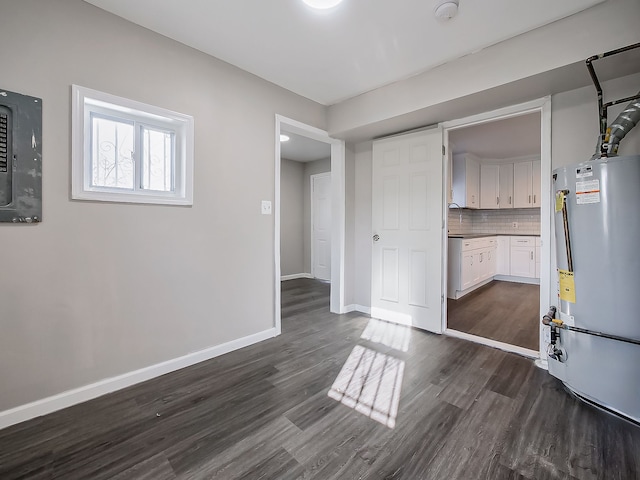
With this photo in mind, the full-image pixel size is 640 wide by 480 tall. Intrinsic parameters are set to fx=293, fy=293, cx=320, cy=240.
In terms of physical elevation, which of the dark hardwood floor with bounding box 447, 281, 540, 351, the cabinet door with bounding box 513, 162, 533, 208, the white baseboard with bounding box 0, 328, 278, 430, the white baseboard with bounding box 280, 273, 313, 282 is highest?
the cabinet door with bounding box 513, 162, 533, 208

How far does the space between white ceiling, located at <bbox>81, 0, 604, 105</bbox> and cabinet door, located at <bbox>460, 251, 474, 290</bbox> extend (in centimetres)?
306

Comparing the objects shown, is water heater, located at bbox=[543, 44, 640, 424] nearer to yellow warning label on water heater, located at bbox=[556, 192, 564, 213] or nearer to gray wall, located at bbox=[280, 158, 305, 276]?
yellow warning label on water heater, located at bbox=[556, 192, 564, 213]

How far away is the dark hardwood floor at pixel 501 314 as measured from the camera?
2.99 m

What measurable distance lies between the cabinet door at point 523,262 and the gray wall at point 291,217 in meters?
4.31

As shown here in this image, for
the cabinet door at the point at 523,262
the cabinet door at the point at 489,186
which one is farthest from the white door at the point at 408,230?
the cabinet door at the point at 523,262

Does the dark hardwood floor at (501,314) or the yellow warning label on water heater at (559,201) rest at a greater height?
the yellow warning label on water heater at (559,201)

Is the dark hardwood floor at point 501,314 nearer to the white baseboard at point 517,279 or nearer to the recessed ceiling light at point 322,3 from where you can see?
the white baseboard at point 517,279

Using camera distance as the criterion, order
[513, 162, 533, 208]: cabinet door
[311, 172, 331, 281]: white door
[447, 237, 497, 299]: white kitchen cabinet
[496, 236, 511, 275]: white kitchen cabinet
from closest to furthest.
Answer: [447, 237, 497, 299]: white kitchen cabinet → [513, 162, 533, 208]: cabinet door → [496, 236, 511, 275]: white kitchen cabinet → [311, 172, 331, 281]: white door

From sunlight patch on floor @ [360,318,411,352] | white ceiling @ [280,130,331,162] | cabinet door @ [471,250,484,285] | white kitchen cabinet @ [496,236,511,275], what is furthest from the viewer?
white kitchen cabinet @ [496,236,511,275]

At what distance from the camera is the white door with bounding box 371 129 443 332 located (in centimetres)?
310

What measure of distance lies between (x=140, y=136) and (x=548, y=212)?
3.30 metres

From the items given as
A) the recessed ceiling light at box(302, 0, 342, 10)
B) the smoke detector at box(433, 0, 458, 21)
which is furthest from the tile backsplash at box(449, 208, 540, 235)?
the recessed ceiling light at box(302, 0, 342, 10)

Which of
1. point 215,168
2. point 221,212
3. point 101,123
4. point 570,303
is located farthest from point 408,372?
point 101,123

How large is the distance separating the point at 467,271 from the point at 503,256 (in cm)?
182
